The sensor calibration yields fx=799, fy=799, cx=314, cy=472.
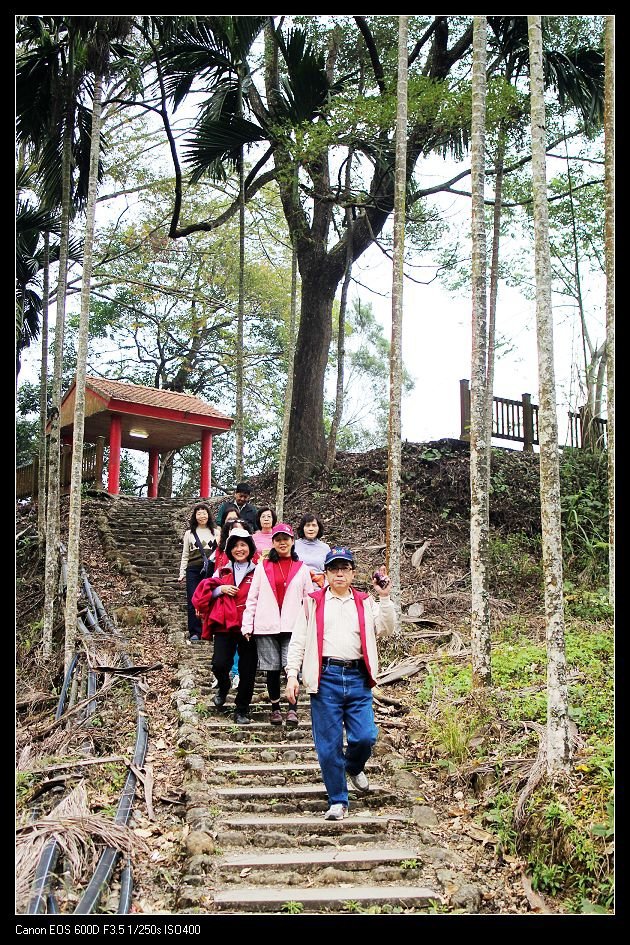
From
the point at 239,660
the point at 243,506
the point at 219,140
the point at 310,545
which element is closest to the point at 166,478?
the point at 219,140

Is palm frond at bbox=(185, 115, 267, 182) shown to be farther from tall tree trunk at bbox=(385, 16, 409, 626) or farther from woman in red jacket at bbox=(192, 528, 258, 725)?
woman in red jacket at bbox=(192, 528, 258, 725)

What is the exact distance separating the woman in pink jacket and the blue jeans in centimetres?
127

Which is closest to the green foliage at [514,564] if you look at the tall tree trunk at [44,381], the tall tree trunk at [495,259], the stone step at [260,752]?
the tall tree trunk at [495,259]

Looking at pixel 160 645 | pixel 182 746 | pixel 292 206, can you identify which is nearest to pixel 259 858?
pixel 182 746

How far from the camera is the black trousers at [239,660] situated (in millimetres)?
6348

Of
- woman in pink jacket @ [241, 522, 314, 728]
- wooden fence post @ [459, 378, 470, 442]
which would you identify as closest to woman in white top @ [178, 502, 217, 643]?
woman in pink jacket @ [241, 522, 314, 728]

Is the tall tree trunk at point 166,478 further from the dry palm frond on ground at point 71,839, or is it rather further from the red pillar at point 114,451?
the dry palm frond on ground at point 71,839

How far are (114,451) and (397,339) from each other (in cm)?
987

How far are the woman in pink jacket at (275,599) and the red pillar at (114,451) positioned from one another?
11.3 meters

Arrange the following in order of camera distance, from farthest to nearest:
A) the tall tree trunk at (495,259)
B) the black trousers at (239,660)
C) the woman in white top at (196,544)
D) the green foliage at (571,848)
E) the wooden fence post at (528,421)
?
the wooden fence post at (528,421) → the tall tree trunk at (495,259) → the woman in white top at (196,544) → the black trousers at (239,660) → the green foliage at (571,848)

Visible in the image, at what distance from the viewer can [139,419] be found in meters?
17.5

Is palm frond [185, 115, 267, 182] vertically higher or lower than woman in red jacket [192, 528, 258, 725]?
higher

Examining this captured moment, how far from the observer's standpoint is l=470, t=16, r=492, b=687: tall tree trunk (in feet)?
20.9

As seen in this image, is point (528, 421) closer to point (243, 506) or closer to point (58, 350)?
point (243, 506)
